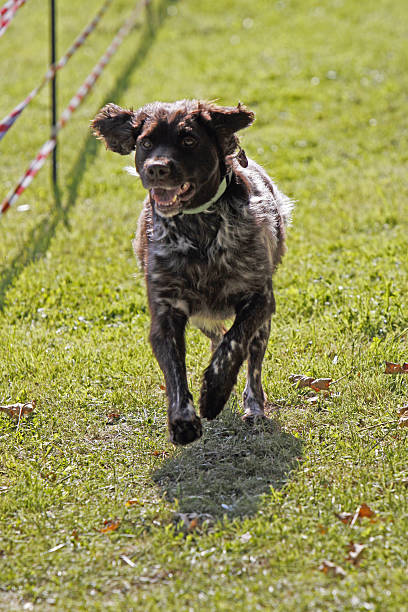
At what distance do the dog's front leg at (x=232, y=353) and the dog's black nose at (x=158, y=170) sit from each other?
0.91 m

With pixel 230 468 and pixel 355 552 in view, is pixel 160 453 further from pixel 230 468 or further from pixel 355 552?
pixel 355 552

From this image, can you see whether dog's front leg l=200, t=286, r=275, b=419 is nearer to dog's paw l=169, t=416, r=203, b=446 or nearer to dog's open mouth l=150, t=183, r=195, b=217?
dog's paw l=169, t=416, r=203, b=446

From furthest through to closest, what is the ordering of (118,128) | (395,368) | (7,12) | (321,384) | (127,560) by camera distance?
1. (7,12)
2. (395,368)
3. (321,384)
4. (118,128)
5. (127,560)

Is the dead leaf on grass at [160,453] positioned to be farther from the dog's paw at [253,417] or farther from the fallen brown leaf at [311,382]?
the fallen brown leaf at [311,382]

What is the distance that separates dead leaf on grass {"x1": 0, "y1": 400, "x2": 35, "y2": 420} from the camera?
4.94 metres

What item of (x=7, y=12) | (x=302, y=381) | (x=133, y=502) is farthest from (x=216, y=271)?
(x=7, y=12)

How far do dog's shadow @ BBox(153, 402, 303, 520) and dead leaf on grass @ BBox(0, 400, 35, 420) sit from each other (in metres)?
1.03

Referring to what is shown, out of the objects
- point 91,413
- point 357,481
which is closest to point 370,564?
point 357,481

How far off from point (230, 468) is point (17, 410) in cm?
141

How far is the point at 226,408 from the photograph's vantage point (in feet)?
16.3

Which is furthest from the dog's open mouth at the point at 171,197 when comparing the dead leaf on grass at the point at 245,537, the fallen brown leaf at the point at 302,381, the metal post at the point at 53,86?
the metal post at the point at 53,86

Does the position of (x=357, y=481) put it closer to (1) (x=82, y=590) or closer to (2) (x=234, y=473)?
(2) (x=234, y=473)

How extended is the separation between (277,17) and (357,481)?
12372 millimetres

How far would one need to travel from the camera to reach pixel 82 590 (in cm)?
336
